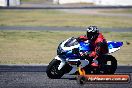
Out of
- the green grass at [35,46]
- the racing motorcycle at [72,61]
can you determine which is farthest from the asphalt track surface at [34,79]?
the green grass at [35,46]

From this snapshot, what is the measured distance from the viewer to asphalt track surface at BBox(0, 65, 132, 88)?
9.37m

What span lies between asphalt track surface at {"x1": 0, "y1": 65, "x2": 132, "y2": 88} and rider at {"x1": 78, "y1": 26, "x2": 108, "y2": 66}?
31.6 inches

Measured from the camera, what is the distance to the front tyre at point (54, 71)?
10.3 meters

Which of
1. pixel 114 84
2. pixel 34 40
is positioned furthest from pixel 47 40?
pixel 114 84

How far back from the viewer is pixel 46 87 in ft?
30.0

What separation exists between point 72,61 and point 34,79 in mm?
1202

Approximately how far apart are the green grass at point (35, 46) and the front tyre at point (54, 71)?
2.47m

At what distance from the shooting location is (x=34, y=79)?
1010cm

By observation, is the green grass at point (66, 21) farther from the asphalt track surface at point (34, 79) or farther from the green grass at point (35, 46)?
the asphalt track surface at point (34, 79)

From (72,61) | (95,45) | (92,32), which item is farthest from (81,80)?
(92,32)

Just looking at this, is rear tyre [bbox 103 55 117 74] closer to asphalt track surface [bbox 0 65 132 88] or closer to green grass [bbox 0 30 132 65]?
asphalt track surface [bbox 0 65 132 88]

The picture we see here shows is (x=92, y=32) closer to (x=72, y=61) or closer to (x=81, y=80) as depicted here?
(x=72, y=61)

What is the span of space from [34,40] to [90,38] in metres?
8.39

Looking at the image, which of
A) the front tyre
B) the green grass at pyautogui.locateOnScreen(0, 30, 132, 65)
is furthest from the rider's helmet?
the green grass at pyautogui.locateOnScreen(0, 30, 132, 65)
